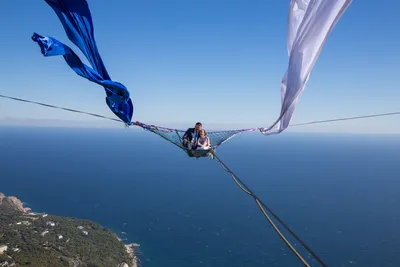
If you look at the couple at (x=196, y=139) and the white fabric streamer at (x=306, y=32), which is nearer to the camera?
the white fabric streamer at (x=306, y=32)

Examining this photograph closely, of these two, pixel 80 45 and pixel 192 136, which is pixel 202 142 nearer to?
pixel 192 136

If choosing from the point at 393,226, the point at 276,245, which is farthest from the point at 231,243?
the point at 393,226

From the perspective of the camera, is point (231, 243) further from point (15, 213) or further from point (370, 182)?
point (370, 182)

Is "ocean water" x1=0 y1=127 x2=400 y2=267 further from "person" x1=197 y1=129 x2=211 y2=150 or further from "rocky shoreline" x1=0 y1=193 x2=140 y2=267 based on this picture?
"person" x1=197 y1=129 x2=211 y2=150

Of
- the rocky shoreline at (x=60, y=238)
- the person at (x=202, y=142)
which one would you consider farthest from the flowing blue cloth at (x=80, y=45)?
the rocky shoreline at (x=60, y=238)

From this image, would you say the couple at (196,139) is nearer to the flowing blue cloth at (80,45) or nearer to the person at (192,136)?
the person at (192,136)

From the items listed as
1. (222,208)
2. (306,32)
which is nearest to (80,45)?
(306,32)

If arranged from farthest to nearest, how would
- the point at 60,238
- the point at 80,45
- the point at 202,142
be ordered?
the point at 60,238
the point at 202,142
the point at 80,45
